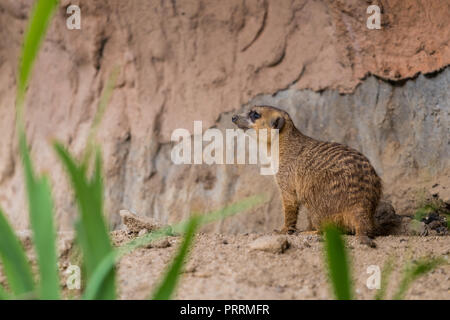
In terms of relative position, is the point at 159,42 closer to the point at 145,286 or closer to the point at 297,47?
the point at 297,47

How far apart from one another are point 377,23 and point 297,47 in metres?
0.71

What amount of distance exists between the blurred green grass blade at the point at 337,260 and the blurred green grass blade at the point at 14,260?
814mm

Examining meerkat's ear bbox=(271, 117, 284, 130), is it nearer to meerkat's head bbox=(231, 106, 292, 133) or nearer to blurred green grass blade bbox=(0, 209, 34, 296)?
meerkat's head bbox=(231, 106, 292, 133)

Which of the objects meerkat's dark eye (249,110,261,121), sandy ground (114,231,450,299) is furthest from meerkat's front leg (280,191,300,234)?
sandy ground (114,231,450,299)

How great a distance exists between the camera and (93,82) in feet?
18.8

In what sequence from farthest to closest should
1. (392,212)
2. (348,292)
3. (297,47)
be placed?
(297,47)
(392,212)
(348,292)

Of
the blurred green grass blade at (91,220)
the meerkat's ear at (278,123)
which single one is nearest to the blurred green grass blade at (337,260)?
the blurred green grass blade at (91,220)

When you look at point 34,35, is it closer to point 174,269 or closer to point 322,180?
point 174,269

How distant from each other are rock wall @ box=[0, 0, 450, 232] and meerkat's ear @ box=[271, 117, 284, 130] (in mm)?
733

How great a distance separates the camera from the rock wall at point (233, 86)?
4.71m

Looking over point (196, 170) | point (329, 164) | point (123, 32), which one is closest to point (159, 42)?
point (123, 32)

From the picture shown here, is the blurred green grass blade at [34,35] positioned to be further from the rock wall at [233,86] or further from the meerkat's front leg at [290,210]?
the rock wall at [233,86]

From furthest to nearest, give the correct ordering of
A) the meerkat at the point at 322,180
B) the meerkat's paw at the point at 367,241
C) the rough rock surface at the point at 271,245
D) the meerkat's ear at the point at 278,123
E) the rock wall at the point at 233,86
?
1. the rock wall at the point at 233,86
2. the meerkat's ear at the point at 278,123
3. the meerkat at the point at 322,180
4. the meerkat's paw at the point at 367,241
5. the rough rock surface at the point at 271,245

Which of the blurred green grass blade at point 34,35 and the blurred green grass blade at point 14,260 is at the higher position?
the blurred green grass blade at point 34,35
